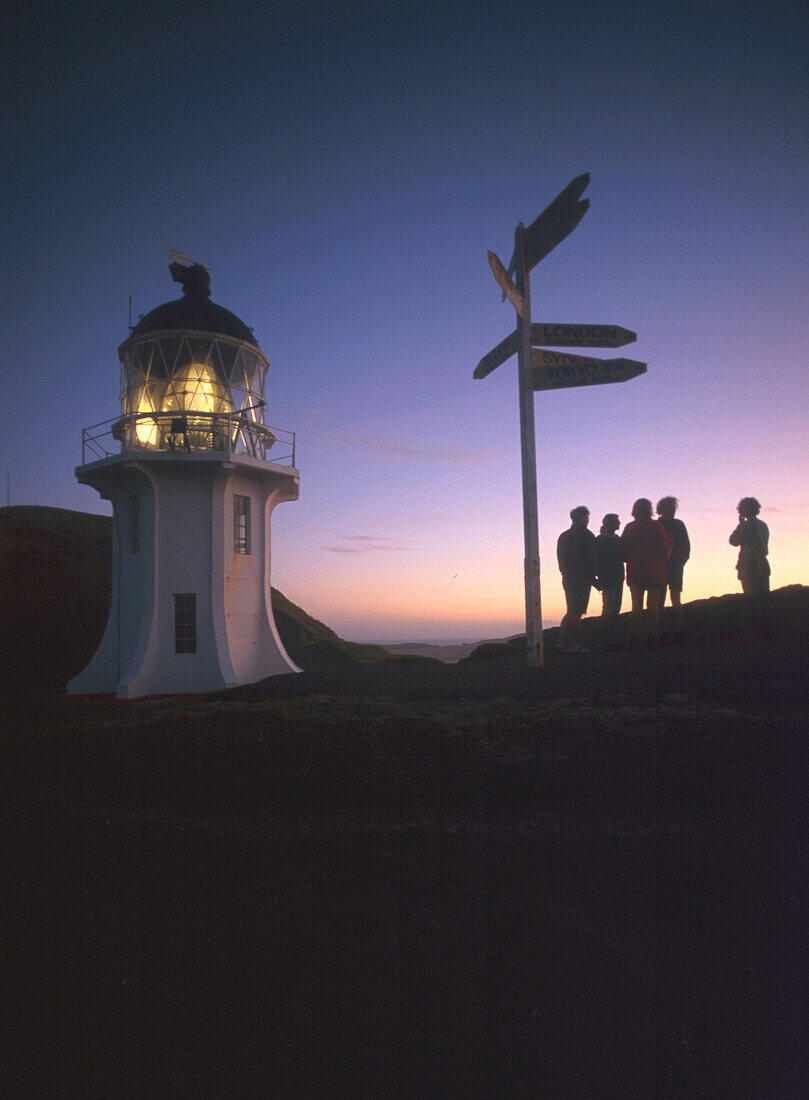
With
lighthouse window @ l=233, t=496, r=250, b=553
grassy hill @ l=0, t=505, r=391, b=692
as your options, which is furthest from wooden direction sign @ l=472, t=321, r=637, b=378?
grassy hill @ l=0, t=505, r=391, b=692

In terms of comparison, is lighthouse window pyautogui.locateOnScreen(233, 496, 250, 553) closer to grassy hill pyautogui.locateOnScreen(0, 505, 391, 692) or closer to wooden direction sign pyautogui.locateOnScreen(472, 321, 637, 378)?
grassy hill pyautogui.locateOnScreen(0, 505, 391, 692)

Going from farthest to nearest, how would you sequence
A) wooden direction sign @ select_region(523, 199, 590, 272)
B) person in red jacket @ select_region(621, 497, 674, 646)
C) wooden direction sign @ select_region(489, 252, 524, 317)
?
person in red jacket @ select_region(621, 497, 674, 646) → wooden direction sign @ select_region(523, 199, 590, 272) → wooden direction sign @ select_region(489, 252, 524, 317)

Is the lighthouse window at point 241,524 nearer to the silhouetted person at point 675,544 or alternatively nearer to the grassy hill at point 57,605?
the grassy hill at point 57,605

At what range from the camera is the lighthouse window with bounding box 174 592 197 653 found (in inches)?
612

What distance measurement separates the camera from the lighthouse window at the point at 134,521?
1623 centimetres

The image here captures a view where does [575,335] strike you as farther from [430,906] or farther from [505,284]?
[430,906]

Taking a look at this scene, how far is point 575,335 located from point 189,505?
10.7m

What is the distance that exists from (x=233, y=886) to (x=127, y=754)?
3.37 meters

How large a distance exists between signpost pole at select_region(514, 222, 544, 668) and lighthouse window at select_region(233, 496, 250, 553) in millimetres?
9928

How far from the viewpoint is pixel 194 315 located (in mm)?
16547

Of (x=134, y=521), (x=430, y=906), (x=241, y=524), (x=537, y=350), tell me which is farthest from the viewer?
(x=241, y=524)

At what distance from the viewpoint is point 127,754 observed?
273 inches

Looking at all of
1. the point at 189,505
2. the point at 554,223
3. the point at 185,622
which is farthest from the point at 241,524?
the point at 554,223

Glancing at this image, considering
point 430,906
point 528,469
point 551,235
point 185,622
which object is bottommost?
point 430,906
